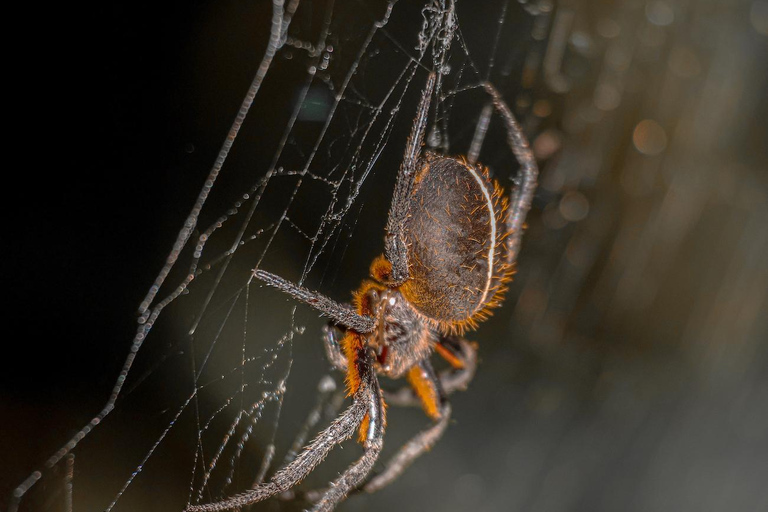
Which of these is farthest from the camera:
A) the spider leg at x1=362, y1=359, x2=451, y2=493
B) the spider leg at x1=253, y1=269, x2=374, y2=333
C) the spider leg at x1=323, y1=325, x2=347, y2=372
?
the spider leg at x1=362, y1=359, x2=451, y2=493

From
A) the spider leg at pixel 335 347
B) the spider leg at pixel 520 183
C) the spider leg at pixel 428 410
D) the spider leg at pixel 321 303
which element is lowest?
the spider leg at pixel 428 410

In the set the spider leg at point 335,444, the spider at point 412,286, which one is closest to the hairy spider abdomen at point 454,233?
the spider at point 412,286

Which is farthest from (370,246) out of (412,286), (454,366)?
(412,286)

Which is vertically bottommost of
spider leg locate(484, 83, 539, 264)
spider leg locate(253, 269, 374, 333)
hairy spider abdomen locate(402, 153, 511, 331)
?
spider leg locate(253, 269, 374, 333)

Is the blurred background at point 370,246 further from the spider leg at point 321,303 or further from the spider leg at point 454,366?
the spider leg at point 454,366

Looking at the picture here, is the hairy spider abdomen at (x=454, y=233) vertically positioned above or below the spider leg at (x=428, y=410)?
above

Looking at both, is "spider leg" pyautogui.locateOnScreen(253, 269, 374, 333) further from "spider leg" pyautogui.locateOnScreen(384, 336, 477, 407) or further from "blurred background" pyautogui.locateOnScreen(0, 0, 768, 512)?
"spider leg" pyautogui.locateOnScreen(384, 336, 477, 407)

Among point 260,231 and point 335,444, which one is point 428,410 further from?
point 260,231

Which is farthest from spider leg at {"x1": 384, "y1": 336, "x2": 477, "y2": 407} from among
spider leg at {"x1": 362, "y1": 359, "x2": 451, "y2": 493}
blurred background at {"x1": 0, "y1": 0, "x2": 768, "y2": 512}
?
blurred background at {"x1": 0, "y1": 0, "x2": 768, "y2": 512}
